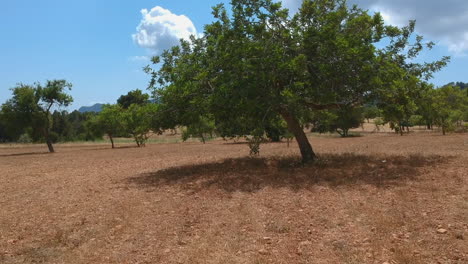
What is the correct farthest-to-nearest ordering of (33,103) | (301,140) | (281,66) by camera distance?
(33,103) < (301,140) < (281,66)

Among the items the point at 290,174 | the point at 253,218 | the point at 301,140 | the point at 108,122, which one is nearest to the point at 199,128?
the point at 301,140

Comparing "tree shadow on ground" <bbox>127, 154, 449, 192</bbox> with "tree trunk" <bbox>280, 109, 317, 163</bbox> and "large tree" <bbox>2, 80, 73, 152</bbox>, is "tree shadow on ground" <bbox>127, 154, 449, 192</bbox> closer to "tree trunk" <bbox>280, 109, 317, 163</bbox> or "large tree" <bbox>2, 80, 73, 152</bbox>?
"tree trunk" <bbox>280, 109, 317, 163</bbox>

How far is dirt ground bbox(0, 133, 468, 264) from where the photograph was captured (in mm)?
5582

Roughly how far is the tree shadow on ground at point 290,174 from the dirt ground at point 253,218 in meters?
0.06

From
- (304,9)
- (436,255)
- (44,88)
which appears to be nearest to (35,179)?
(304,9)

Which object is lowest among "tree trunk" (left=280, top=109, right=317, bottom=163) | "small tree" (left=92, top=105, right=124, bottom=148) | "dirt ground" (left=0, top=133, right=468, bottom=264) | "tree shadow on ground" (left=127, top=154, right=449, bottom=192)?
"dirt ground" (left=0, top=133, right=468, bottom=264)

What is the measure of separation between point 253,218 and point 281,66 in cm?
525

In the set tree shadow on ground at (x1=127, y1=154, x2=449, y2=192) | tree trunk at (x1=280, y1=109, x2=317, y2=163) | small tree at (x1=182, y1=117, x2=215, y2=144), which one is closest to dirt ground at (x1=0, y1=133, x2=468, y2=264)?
tree shadow on ground at (x1=127, y1=154, x2=449, y2=192)

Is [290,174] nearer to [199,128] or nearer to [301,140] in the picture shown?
[301,140]

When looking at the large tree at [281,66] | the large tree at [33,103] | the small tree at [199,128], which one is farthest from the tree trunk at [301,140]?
the large tree at [33,103]

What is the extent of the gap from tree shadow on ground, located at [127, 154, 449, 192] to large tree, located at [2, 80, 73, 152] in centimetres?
2796

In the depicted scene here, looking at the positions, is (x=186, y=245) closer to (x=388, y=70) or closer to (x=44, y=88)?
(x=388, y=70)

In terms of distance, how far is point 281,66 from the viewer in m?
11.1

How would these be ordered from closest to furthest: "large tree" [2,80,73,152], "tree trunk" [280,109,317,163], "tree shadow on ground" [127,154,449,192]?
1. "tree shadow on ground" [127,154,449,192]
2. "tree trunk" [280,109,317,163]
3. "large tree" [2,80,73,152]
